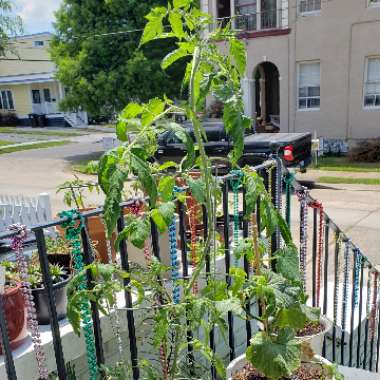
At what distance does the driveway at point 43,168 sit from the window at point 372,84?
9.51 m

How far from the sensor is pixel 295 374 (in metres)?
2.15

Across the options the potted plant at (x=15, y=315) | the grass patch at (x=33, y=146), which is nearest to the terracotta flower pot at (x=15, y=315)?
the potted plant at (x=15, y=315)

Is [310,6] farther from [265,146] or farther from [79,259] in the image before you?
[79,259]

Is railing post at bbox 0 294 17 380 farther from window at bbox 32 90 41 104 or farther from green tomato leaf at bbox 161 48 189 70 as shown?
window at bbox 32 90 41 104

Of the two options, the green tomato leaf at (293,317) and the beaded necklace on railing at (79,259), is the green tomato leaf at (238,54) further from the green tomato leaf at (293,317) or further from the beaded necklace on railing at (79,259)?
the green tomato leaf at (293,317)

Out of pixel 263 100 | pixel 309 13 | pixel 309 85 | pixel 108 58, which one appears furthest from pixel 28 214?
pixel 263 100

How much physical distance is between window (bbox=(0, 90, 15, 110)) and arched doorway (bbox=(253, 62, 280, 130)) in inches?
917

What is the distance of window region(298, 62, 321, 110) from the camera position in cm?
1555

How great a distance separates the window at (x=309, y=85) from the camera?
1555cm

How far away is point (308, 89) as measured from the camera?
15.8m

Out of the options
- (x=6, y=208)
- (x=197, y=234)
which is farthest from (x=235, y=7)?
(x=197, y=234)

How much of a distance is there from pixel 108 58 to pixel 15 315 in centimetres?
1567

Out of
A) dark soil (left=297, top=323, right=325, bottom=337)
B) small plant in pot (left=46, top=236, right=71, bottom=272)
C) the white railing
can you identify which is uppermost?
small plant in pot (left=46, top=236, right=71, bottom=272)

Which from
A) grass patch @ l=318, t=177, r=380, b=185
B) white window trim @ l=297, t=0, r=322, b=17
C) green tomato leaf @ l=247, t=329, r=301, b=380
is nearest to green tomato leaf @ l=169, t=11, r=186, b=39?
green tomato leaf @ l=247, t=329, r=301, b=380
